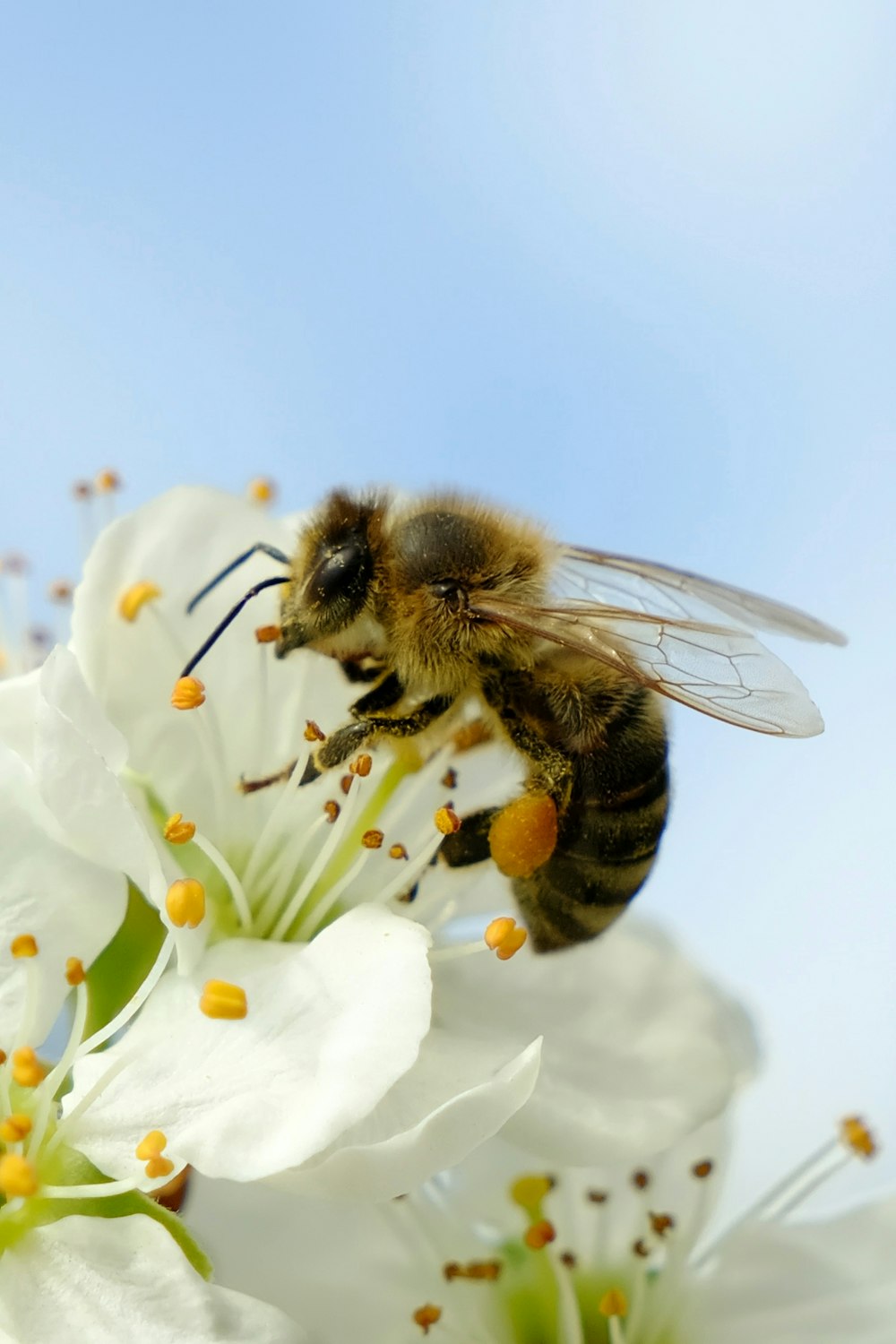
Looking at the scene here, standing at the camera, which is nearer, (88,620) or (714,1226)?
(88,620)

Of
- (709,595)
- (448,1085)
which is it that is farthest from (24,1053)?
(709,595)

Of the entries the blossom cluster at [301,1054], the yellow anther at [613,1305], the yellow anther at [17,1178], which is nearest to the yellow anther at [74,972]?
the blossom cluster at [301,1054]

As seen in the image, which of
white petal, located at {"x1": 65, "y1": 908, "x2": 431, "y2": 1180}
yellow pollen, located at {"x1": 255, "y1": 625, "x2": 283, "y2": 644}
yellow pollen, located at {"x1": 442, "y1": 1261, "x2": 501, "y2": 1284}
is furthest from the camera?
yellow pollen, located at {"x1": 442, "y1": 1261, "x2": 501, "y2": 1284}

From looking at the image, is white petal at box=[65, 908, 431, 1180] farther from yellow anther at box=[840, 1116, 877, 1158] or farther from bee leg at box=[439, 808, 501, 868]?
yellow anther at box=[840, 1116, 877, 1158]

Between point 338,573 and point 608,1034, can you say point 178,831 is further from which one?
point 608,1034

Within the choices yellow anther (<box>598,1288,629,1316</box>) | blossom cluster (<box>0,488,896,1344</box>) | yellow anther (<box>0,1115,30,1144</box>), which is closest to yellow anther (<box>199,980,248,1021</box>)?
blossom cluster (<box>0,488,896,1344</box>)

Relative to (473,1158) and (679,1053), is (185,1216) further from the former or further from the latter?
(679,1053)
